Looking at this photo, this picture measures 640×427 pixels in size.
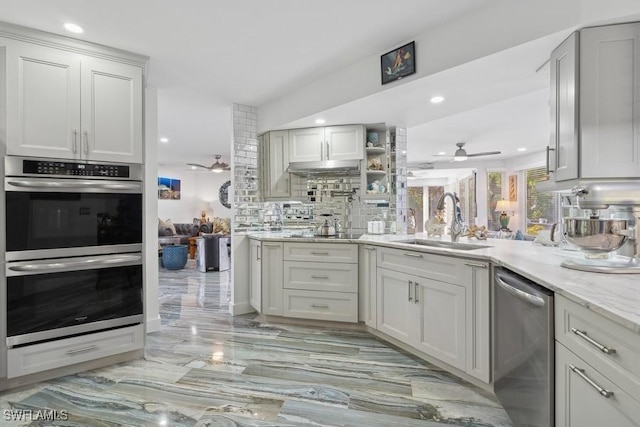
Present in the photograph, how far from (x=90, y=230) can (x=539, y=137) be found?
6525 mm

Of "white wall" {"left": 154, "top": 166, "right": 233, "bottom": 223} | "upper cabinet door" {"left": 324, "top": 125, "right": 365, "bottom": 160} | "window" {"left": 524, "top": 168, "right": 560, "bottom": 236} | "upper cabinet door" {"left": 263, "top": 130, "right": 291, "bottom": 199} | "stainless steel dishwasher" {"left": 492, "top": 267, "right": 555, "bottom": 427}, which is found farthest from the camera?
"white wall" {"left": 154, "top": 166, "right": 233, "bottom": 223}

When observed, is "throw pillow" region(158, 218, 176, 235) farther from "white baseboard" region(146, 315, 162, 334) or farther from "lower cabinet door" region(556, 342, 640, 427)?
"lower cabinet door" region(556, 342, 640, 427)

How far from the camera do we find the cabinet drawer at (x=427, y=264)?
2.17 metres

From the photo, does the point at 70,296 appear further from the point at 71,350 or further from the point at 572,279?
the point at 572,279

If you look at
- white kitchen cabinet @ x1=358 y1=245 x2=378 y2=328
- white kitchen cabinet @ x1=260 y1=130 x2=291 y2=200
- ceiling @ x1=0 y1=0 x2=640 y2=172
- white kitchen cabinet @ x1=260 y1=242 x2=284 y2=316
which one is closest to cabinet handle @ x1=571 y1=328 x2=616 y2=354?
ceiling @ x1=0 y1=0 x2=640 y2=172

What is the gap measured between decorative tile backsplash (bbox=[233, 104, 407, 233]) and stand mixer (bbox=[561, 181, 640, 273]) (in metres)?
2.00

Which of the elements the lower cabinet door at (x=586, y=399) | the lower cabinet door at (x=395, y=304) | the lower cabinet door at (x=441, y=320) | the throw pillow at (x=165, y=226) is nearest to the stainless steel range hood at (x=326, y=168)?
the lower cabinet door at (x=395, y=304)

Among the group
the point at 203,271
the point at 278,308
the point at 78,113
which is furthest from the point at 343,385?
the point at 203,271

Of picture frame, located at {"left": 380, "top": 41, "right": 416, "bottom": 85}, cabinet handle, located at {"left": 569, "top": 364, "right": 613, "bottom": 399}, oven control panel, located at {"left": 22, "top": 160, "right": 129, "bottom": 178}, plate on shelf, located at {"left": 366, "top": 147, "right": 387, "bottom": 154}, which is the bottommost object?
Answer: cabinet handle, located at {"left": 569, "top": 364, "right": 613, "bottom": 399}

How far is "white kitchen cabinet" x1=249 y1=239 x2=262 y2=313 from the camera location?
354cm

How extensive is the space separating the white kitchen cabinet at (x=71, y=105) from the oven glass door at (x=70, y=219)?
29 cm

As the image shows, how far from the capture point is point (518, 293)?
1585 millimetres

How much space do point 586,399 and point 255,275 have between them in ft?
9.81

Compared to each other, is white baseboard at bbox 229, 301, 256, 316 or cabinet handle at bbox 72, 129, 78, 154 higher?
cabinet handle at bbox 72, 129, 78, 154
